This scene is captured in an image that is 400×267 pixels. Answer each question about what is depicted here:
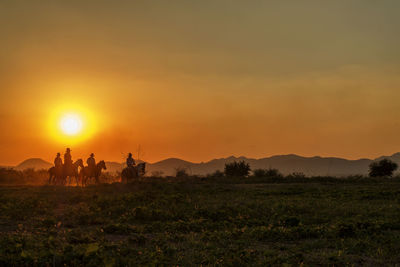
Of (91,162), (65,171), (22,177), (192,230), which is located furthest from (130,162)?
(192,230)

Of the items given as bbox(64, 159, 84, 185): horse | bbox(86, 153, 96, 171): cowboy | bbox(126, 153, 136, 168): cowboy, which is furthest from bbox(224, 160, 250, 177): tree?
bbox(64, 159, 84, 185): horse

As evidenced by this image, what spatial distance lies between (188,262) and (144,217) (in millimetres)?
6850

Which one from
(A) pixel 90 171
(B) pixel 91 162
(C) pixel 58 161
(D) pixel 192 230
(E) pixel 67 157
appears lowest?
(D) pixel 192 230

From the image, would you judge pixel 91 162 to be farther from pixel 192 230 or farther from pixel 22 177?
pixel 192 230

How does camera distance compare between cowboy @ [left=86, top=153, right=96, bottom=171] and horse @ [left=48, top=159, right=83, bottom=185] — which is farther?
cowboy @ [left=86, top=153, right=96, bottom=171]

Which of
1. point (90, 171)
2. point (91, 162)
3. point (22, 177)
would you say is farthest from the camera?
point (22, 177)

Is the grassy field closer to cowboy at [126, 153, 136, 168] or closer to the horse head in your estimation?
the horse head

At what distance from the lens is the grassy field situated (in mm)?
9938

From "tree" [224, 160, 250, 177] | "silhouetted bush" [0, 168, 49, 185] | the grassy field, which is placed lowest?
the grassy field

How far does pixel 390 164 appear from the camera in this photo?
53906 mm

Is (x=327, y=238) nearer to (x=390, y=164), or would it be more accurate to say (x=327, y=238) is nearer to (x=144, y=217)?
(x=144, y=217)

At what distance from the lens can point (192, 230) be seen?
14164mm

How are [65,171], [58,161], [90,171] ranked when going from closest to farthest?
[65,171]
[58,161]
[90,171]

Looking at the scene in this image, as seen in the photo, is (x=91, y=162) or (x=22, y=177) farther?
(x=22, y=177)
